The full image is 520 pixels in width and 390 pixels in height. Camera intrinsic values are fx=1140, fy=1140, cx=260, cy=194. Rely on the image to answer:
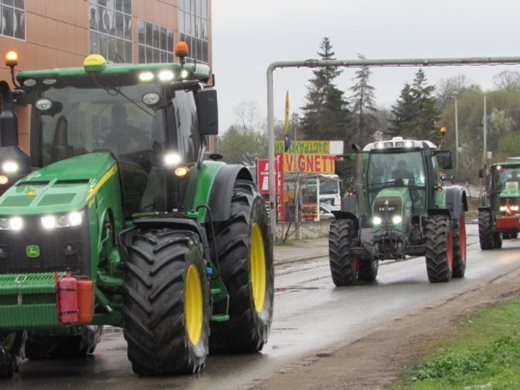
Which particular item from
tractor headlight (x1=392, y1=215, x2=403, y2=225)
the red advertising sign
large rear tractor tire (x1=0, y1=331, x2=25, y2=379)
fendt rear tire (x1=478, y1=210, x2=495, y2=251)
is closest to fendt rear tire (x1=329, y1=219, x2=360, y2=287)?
tractor headlight (x1=392, y1=215, x2=403, y2=225)

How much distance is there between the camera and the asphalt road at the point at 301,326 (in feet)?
32.3

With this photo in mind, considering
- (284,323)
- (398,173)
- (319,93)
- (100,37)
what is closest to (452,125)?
(319,93)

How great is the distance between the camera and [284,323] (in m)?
14.8

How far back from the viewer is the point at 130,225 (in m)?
10.5

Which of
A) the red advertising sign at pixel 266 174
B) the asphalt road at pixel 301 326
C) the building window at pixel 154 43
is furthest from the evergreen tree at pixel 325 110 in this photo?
the asphalt road at pixel 301 326

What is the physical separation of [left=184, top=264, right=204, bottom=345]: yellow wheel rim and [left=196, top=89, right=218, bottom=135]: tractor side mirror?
1440 millimetres

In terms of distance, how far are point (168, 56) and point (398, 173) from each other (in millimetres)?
32450

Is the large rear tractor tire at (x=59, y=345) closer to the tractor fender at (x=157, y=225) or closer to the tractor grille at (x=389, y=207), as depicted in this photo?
the tractor fender at (x=157, y=225)

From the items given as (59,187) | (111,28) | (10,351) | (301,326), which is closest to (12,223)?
(59,187)

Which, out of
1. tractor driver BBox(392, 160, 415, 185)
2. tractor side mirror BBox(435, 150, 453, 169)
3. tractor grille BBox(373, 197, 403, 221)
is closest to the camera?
tractor grille BBox(373, 197, 403, 221)

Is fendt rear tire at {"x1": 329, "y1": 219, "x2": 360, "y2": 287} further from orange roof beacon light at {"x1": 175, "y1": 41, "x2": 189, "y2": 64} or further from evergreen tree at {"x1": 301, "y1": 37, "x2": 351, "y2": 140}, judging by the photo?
evergreen tree at {"x1": 301, "y1": 37, "x2": 351, "y2": 140}

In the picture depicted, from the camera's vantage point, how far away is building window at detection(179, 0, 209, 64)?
5628 centimetres

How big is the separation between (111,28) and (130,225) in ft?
127

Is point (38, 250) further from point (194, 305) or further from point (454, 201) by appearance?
point (454, 201)
